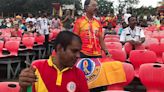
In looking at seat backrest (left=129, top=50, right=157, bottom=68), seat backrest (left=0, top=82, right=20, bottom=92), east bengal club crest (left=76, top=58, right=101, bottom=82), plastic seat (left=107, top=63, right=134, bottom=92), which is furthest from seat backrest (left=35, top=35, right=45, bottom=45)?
seat backrest (left=0, top=82, right=20, bottom=92)

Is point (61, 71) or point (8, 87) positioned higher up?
point (61, 71)

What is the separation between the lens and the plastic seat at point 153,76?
503 cm

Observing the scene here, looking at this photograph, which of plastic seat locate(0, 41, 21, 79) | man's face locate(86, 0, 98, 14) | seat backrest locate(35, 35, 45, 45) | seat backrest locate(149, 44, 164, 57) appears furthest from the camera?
seat backrest locate(35, 35, 45, 45)

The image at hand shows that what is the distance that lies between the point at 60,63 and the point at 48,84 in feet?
0.61

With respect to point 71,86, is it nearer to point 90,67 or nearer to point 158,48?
point 90,67

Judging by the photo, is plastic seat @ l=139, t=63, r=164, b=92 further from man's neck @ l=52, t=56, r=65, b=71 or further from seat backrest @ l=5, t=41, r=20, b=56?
seat backrest @ l=5, t=41, r=20, b=56

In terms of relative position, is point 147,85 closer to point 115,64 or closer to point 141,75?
point 141,75

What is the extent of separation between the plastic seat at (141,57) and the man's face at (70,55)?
3.95 m

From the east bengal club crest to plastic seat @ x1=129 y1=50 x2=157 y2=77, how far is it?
1640 mm

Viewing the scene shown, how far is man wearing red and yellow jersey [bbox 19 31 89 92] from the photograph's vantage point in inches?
101

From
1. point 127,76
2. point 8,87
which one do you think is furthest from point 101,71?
point 8,87

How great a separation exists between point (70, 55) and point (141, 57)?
4164mm

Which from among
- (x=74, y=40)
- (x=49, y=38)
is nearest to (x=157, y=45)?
(x=74, y=40)

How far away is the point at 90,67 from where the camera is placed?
15.7 ft
